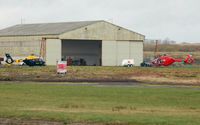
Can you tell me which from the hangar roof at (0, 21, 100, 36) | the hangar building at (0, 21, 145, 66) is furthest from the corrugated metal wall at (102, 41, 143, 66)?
the hangar roof at (0, 21, 100, 36)

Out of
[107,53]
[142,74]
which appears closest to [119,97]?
[142,74]

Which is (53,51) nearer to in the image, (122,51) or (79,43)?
(79,43)

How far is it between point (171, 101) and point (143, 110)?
6.14 meters

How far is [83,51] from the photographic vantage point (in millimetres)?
112312

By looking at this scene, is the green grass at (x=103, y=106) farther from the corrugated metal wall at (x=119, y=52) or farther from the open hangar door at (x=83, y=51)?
the open hangar door at (x=83, y=51)

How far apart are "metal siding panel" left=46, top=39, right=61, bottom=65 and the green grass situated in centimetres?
5866

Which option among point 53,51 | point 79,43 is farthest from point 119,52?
point 53,51

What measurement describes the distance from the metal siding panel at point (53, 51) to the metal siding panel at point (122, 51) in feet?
40.8

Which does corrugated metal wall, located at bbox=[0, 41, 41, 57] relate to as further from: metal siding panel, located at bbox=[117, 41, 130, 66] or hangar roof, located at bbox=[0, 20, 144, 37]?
metal siding panel, located at bbox=[117, 41, 130, 66]

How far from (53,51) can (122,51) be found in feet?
46.3

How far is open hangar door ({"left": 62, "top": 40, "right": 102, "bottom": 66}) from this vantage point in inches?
4316

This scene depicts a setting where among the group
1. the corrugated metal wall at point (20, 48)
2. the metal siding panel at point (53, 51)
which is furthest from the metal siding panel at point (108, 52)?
the corrugated metal wall at point (20, 48)

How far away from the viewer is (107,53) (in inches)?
4151

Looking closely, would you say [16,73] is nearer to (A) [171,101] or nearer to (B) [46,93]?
(B) [46,93]
